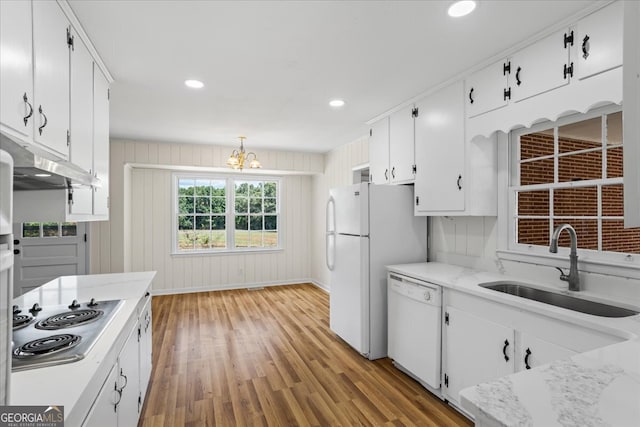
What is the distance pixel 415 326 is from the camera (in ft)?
8.76

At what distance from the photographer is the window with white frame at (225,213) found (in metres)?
5.80

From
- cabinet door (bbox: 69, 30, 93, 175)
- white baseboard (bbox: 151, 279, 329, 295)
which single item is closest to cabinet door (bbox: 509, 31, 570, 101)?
cabinet door (bbox: 69, 30, 93, 175)

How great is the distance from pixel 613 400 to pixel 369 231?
241 cm

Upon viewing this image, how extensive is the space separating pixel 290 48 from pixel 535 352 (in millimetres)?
Answer: 2427

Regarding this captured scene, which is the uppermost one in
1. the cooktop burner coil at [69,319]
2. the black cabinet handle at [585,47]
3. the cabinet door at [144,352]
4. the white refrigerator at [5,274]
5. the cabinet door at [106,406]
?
the black cabinet handle at [585,47]

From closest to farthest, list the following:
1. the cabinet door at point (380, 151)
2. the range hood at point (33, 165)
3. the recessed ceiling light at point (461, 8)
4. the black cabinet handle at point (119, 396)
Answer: the range hood at point (33, 165), the black cabinet handle at point (119, 396), the recessed ceiling light at point (461, 8), the cabinet door at point (380, 151)

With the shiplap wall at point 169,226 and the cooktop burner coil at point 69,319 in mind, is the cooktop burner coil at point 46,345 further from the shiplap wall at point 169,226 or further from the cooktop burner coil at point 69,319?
the shiplap wall at point 169,226

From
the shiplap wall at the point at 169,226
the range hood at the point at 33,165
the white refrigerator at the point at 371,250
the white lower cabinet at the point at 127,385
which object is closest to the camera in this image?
the range hood at the point at 33,165

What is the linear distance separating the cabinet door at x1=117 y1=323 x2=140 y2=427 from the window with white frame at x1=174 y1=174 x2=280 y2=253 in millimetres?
3963

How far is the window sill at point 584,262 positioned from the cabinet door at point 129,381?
2.74m

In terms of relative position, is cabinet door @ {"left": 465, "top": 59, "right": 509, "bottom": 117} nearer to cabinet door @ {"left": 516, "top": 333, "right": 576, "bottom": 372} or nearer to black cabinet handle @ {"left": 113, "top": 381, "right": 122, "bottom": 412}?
cabinet door @ {"left": 516, "top": 333, "right": 576, "bottom": 372}

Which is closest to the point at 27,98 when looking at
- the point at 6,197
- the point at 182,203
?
the point at 6,197

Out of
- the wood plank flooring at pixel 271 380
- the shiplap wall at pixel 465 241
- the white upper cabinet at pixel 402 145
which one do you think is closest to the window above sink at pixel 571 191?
the shiplap wall at pixel 465 241

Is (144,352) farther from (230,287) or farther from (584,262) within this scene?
(230,287)
